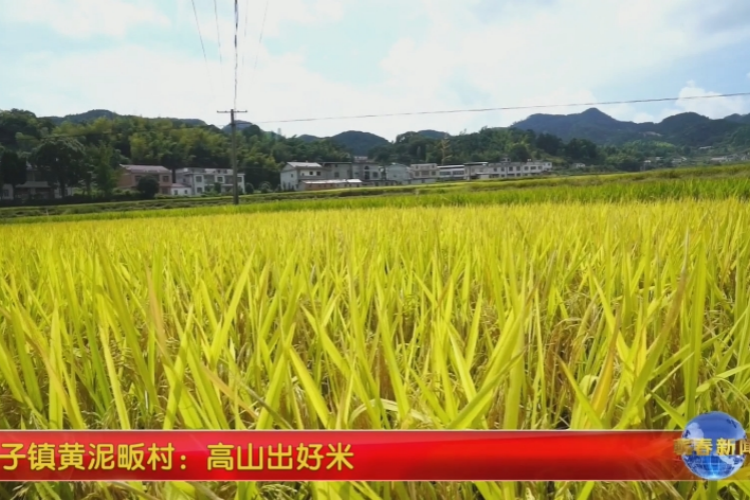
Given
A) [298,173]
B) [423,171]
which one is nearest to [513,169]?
[423,171]

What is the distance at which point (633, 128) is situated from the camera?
446ft

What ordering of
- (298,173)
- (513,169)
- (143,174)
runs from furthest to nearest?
(513,169) < (298,173) < (143,174)

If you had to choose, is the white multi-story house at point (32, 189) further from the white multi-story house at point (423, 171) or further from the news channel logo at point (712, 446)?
the news channel logo at point (712, 446)

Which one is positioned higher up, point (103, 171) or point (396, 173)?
point (103, 171)

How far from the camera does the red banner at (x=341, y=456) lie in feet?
1.31

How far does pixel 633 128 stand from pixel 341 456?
157m

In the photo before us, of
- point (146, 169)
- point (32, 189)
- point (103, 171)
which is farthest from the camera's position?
point (146, 169)

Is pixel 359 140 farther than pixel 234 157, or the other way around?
pixel 359 140

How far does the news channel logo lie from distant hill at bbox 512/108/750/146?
102 meters

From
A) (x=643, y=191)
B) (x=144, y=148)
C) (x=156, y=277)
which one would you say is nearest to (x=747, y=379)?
(x=156, y=277)

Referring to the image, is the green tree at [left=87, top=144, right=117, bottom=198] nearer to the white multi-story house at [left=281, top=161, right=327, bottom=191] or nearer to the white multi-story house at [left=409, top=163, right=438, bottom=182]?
the white multi-story house at [left=281, top=161, right=327, bottom=191]

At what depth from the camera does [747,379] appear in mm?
661

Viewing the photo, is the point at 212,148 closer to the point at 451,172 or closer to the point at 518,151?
the point at 451,172

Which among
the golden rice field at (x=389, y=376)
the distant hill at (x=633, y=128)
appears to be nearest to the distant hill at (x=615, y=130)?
the distant hill at (x=633, y=128)
